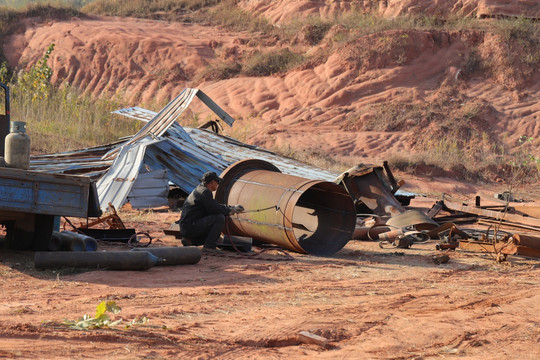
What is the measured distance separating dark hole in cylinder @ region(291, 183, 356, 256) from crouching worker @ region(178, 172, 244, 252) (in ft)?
4.32

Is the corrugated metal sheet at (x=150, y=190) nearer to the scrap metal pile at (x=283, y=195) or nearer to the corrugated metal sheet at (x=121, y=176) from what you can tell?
the scrap metal pile at (x=283, y=195)

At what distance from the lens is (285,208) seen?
1008cm

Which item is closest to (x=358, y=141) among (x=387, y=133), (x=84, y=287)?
(x=387, y=133)

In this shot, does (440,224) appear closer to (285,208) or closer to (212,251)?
(285,208)

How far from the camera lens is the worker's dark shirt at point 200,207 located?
1001 centimetres

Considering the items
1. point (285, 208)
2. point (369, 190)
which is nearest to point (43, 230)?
point (285, 208)

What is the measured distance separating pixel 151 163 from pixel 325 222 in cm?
491

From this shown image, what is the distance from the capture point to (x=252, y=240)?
35.3ft

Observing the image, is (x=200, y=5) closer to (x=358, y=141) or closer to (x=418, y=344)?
(x=358, y=141)

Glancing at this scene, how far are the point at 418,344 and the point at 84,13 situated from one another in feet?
124

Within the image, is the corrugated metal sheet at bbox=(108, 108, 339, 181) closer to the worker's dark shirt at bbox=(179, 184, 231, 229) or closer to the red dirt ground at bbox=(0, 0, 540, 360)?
the red dirt ground at bbox=(0, 0, 540, 360)

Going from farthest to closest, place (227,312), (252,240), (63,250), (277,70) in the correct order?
(277,70) < (252,240) < (63,250) < (227,312)

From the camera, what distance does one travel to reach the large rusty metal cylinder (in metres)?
10.2

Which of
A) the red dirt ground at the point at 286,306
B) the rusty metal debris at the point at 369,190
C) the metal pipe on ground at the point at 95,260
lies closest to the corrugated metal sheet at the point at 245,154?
the rusty metal debris at the point at 369,190
